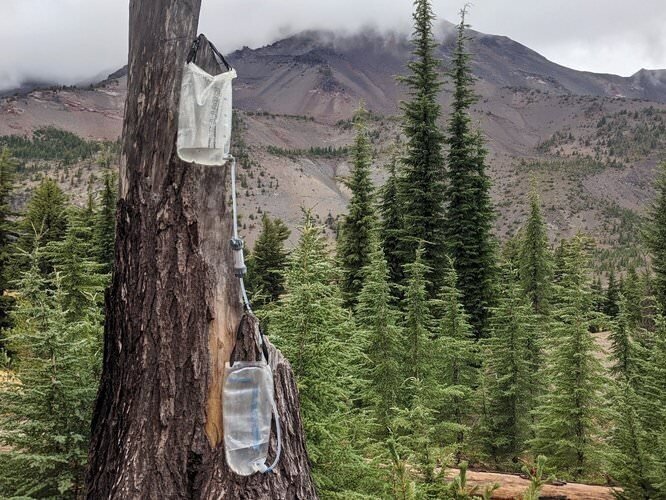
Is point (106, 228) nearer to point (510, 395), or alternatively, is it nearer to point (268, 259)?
point (268, 259)

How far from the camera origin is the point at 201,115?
9.69 feet

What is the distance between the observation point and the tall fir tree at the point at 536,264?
891 inches

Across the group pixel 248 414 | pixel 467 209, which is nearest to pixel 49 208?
pixel 467 209

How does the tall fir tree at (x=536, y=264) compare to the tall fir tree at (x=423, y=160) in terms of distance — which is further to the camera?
the tall fir tree at (x=536, y=264)

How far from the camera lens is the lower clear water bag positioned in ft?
9.13

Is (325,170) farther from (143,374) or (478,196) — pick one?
(143,374)

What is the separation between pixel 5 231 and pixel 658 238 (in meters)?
28.2

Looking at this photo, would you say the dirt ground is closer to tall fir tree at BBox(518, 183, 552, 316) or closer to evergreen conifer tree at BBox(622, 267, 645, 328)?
tall fir tree at BBox(518, 183, 552, 316)

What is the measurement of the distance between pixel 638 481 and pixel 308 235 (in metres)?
5.22

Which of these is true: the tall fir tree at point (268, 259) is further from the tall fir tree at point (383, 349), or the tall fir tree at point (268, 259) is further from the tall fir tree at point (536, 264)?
the tall fir tree at point (383, 349)

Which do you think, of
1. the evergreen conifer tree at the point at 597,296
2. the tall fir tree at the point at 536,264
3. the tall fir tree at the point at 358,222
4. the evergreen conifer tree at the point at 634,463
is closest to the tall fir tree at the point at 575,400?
the evergreen conifer tree at the point at 597,296

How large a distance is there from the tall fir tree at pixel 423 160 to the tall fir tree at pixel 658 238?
32.7ft

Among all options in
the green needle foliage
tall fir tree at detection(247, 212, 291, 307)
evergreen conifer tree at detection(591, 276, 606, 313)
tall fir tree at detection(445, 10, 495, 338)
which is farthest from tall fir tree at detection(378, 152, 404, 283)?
the green needle foliage

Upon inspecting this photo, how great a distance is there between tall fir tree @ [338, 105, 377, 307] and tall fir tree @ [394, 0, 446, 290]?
1.64 metres
